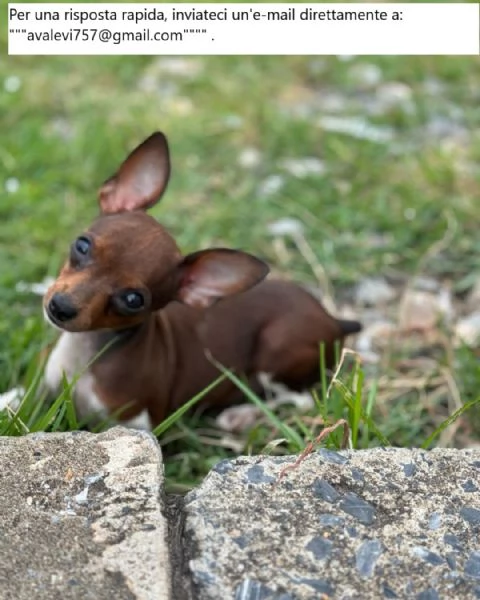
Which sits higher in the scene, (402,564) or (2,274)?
(2,274)

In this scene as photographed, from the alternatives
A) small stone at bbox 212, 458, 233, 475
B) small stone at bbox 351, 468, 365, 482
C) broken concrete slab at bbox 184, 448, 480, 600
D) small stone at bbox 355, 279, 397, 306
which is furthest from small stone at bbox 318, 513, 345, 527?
small stone at bbox 355, 279, 397, 306

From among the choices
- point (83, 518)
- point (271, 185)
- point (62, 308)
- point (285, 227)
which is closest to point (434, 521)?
point (83, 518)

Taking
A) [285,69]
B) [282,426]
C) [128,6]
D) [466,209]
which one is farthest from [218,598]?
[285,69]

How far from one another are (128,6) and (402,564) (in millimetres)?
2269

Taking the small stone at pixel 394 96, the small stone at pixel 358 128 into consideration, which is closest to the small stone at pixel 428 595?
the small stone at pixel 358 128

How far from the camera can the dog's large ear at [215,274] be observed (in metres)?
3.05

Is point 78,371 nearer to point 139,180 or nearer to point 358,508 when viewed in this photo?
point 139,180

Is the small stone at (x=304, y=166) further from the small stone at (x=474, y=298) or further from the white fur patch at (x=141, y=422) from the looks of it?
the white fur patch at (x=141, y=422)

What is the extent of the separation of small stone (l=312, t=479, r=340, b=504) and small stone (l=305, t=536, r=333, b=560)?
0.13m

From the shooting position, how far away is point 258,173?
536cm

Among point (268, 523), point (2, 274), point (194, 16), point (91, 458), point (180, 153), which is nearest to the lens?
point (268, 523)

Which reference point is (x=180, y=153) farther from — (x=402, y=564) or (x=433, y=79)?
(x=402, y=564)

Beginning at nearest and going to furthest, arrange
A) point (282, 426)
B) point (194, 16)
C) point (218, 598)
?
1. point (218, 598)
2. point (282, 426)
3. point (194, 16)

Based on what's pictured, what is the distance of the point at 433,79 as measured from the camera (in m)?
6.33
